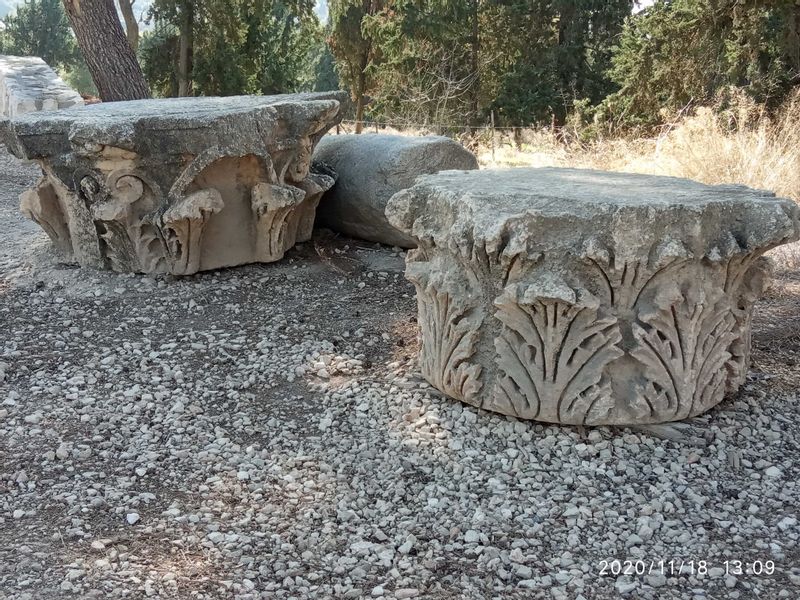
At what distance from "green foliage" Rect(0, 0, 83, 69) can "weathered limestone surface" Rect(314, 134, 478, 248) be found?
82.1ft

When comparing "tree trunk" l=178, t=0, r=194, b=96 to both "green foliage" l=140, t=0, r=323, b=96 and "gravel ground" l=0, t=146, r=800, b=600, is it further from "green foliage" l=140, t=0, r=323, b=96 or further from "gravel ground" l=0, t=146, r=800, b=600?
"gravel ground" l=0, t=146, r=800, b=600

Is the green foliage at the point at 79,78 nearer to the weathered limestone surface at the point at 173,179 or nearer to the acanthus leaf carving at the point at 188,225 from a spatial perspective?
the weathered limestone surface at the point at 173,179

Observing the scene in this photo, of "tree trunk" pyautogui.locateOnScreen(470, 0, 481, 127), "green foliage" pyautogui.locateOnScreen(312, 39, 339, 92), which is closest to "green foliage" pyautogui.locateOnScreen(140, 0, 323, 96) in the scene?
"tree trunk" pyautogui.locateOnScreen(470, 0, 481, 127)

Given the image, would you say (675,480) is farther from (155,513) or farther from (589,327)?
(155,513)

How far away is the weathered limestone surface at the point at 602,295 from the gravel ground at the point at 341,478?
15 centimetres

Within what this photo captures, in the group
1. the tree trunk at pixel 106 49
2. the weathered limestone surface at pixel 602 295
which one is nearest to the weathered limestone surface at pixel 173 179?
the weathered limestone surface at pixel 602 295

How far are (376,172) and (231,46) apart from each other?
32.5 ft

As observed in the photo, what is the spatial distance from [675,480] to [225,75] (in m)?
12.6

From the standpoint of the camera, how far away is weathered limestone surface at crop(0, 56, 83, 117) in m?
8.54

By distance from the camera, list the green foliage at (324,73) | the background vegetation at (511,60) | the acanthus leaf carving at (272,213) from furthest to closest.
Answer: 1. the green foliage at (324,73)
2. the background vegetation at (511,60)
3. the acanthus leaf carving at (272,213)

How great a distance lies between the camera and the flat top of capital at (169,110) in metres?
4.23

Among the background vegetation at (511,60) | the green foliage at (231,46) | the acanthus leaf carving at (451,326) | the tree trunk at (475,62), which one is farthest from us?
the tree trunk at (475,62)

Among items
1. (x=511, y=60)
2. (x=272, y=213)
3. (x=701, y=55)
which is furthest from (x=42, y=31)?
(x=272, y=213)

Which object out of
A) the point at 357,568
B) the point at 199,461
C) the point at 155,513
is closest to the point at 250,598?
the point at 357,568
